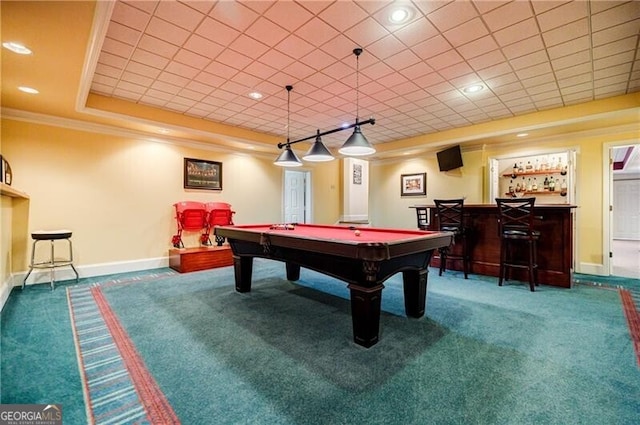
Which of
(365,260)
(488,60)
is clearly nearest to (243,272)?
(365,260)

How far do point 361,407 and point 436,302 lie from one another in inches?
79.5

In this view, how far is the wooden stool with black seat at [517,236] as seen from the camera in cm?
374

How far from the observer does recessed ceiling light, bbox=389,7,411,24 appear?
2312 mm

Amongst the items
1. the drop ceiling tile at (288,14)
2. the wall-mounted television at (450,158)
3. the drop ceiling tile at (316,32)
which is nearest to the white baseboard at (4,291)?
the drop ceiling tile at (288,14)

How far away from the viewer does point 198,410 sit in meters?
1.51

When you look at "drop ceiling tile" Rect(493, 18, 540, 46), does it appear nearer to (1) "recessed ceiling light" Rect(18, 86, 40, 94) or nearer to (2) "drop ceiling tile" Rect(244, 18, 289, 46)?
(2) "drop ceiling tile" Rect(244, 18, 289, 46)

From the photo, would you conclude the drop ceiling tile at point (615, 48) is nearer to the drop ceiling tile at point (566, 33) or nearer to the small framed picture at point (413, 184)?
the drop ceiling tile at point (566, 33)

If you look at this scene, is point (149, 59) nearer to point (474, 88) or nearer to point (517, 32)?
point (517, 32)

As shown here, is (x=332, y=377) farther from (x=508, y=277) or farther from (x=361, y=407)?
(x=508, y=277)

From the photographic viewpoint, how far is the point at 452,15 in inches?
93.8

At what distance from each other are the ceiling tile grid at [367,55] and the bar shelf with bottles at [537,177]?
1.72m

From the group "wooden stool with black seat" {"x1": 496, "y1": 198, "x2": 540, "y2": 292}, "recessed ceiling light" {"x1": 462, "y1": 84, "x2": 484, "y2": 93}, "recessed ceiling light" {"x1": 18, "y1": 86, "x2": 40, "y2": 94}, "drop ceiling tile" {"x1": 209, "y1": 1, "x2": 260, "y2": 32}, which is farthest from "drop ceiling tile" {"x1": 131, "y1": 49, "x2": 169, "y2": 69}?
"wooden stool with black seat" {"x1": 496, "y1": 198, "x2": 540, "y2": 292}

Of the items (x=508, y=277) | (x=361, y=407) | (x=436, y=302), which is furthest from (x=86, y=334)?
(x=508, y=277)

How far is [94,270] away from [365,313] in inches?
178
